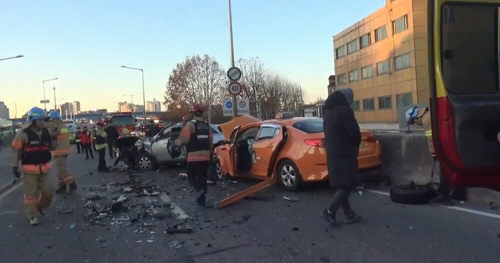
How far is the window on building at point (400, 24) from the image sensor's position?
49.7 metres

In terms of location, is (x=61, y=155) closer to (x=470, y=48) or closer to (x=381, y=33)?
(x=470, y=48)

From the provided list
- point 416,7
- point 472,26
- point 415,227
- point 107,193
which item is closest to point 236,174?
point 107,193

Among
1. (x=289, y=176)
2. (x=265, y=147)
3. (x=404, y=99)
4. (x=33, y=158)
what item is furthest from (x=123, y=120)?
(x=404, y=99)

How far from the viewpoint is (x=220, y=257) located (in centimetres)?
580

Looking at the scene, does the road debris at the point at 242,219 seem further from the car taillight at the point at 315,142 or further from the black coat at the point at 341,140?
the car taillight at the point at 315,142

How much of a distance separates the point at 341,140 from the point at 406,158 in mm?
3511

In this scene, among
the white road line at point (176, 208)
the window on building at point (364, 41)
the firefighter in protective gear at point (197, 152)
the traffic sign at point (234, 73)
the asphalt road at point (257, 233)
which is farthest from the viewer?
the window on building at point (364, 41)

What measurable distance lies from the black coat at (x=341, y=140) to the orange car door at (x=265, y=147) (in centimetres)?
344

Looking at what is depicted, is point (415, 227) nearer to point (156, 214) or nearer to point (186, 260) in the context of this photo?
point (186, 260)

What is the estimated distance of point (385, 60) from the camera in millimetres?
55125

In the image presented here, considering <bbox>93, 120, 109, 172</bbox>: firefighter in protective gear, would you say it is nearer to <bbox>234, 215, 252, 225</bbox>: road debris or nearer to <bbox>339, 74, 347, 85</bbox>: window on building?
<bbox>234, 215, 252, 225</bbox>: road debris

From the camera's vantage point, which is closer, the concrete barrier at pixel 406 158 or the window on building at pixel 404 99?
the concrete barrier at pixel 406 158

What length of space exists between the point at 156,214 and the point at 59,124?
4.76 meters

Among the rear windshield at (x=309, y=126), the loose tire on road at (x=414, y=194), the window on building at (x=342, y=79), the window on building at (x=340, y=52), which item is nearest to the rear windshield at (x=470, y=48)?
the loose tire on road at (x=414, y=194)
